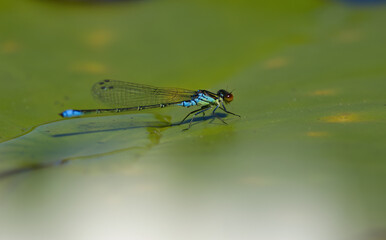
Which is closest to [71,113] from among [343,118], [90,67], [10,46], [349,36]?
[90,67]

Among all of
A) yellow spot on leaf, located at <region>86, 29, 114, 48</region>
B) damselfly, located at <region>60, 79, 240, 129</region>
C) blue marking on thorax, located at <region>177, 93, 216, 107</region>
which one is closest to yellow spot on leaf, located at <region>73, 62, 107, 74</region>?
damselfly, located at <region>60, 79, 240, 129</region>

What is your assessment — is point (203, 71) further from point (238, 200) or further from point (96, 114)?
point (238, 200)

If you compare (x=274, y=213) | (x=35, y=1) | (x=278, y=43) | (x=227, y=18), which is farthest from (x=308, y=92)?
(x=35, y=1)

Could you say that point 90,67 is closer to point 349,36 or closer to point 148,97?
point 148,97

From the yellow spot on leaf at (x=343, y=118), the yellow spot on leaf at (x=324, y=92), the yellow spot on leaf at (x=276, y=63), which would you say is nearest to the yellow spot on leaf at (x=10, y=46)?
the yellow spot on leaf at (x=276, y=63)

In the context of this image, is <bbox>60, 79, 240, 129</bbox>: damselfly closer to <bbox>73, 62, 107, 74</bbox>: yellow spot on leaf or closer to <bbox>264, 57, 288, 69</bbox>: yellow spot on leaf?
<bbox>73, 62, 107, 74</bbox>: yellow spot on leaf
